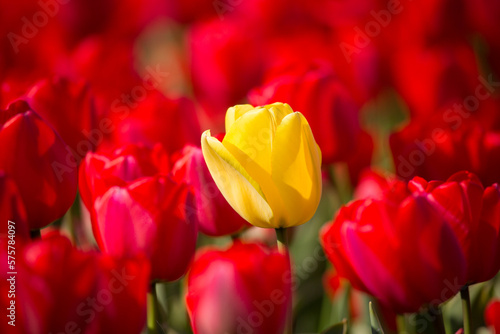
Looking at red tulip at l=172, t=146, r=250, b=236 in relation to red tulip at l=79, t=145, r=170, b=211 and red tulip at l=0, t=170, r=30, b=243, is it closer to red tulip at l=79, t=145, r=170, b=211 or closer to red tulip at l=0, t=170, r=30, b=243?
red tulip at l=79, t=145, r=170, b=211

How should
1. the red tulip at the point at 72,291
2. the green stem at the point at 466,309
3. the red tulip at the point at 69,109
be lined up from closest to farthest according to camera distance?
the red tulip at the point at 72,291
the green stem at the point at 466,309
the red tulip at the point at 69,109

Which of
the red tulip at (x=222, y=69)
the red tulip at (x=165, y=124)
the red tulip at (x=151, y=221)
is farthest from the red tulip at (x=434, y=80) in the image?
the red tulip at (x=151, y=221)

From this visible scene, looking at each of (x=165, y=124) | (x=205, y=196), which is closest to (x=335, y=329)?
(x=205, y=196)

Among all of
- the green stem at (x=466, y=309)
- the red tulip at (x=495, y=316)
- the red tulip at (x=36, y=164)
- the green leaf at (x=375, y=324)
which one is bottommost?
the red tulip at (x=495, y=316)

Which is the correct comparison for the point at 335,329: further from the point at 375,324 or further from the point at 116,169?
the point at 116,169

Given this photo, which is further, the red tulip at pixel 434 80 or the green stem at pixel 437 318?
the red tulip at pixel 434 80

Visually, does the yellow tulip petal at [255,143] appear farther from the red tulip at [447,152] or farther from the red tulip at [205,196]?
the red tulip at [447,152]

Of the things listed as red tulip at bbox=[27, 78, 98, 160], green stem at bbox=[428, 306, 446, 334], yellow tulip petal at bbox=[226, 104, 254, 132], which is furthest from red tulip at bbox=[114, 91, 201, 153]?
green stem at bbox=[428, 306, 446, 334]
